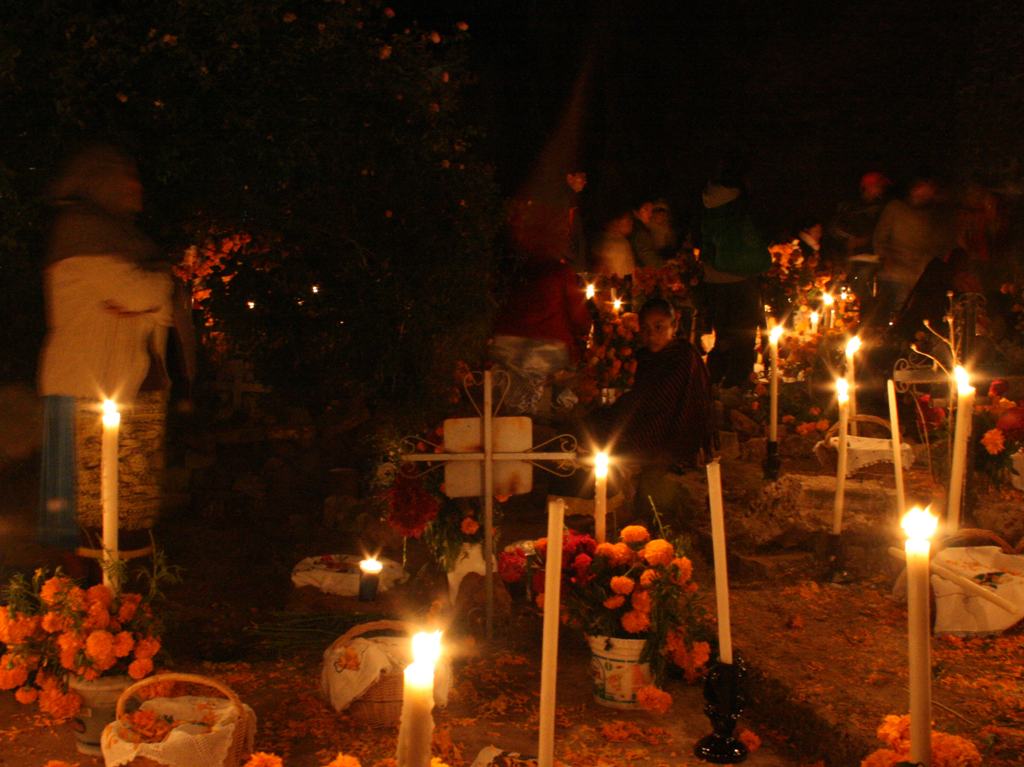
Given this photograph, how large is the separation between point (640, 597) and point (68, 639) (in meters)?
2.10

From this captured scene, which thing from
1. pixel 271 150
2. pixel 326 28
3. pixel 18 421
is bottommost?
pixel 18 421

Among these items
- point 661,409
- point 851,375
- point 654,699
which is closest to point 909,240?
point 851,375

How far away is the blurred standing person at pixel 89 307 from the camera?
3941 mm

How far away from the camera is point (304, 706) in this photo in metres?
3.66

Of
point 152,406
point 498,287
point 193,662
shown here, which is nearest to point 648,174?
point 498,287

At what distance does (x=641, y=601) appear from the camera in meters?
3.61

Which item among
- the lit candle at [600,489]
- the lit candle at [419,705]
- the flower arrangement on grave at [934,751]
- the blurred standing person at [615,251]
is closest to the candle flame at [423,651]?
the lit candle at [419,705]

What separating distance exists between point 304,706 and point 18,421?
5.40 m

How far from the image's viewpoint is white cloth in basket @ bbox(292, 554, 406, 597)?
5070 mm

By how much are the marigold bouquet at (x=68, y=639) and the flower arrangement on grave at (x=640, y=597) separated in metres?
1.57

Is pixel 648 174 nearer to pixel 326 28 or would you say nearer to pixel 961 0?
pixel 961 0

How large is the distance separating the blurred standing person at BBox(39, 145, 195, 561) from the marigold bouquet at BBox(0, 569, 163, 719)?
0.70 meters

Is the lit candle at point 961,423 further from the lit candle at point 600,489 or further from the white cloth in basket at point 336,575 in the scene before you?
the white cloth in basket at point 336,575

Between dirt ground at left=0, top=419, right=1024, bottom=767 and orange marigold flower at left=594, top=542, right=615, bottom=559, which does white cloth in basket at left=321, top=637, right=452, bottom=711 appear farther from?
orange marigold flower at left=594, top=542, right=615, bottom=559
